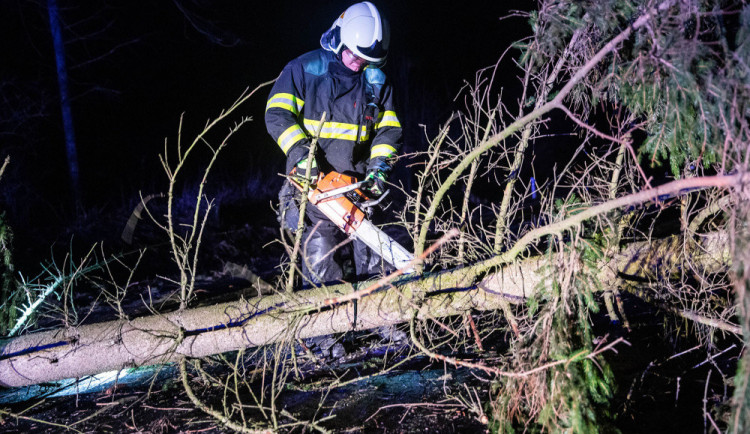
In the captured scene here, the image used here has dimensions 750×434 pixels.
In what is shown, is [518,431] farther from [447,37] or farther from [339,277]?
[447,37]

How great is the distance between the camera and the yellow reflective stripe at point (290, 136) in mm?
2980

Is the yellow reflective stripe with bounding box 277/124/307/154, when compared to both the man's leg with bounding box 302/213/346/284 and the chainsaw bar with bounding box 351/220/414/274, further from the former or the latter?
the chainsaw bar with bounding box 351/220/414/274

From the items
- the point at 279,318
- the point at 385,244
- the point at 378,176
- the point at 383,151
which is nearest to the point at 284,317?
the point at 279,318

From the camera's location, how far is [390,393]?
2594 mm

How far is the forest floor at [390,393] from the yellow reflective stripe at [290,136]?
122 centimetres

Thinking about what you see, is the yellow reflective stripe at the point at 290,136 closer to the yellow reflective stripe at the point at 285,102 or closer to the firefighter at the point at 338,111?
the firefighter at the point at 338,111

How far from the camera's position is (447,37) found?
1220 cm

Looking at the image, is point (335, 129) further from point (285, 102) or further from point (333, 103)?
point (285, 102)

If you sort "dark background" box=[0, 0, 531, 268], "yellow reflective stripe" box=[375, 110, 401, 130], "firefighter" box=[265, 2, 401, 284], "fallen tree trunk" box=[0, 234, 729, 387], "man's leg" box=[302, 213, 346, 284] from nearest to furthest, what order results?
"fallen tree trunk" box=[0, 234, 729, 387] < "firefighter" box=[265, 2, 401, 284] < "man's leg" box=[302, 213, 346, 284] < "yellow reflective stripe" box=[375, 110, 401, 130] < "dark background" box=[0, 0, 531, 268]

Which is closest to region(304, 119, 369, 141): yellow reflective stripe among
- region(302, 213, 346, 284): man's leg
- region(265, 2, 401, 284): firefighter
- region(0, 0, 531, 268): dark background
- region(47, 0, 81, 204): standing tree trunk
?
region(265, 2, 401, 284): firefighter

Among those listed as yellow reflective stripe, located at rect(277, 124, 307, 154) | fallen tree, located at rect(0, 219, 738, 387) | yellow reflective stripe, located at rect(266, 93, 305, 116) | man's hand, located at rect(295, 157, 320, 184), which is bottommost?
fallen tree, located at rect(0, 219, 738, 387)

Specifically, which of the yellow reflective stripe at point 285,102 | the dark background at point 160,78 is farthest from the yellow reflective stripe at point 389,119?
the dark background at point 160,78

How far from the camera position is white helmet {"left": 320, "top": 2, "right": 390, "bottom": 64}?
3021mm

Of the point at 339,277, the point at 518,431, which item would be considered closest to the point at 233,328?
the point at 339,277
